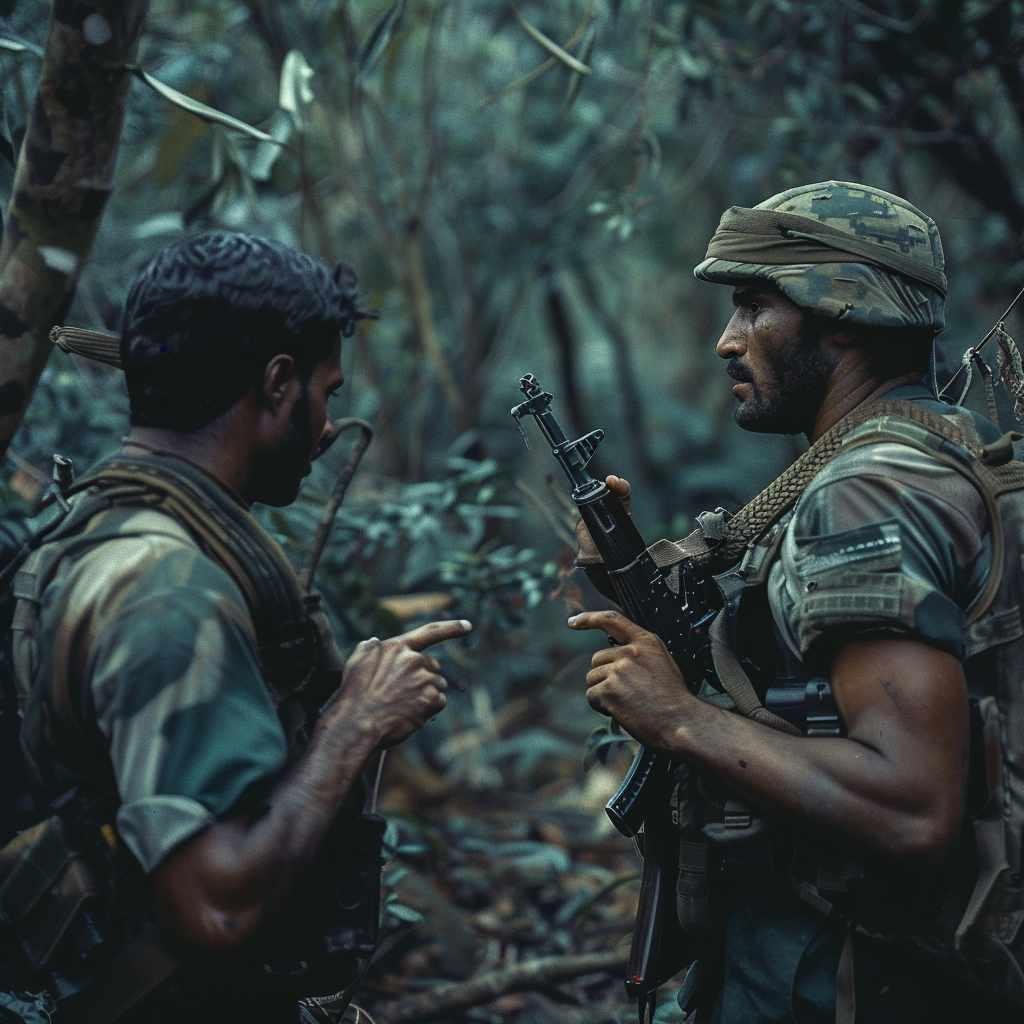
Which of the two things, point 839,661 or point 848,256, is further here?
point 848,256

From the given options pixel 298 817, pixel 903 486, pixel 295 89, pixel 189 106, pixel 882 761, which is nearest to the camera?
pixel 298 817

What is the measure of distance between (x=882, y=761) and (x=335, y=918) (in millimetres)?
967

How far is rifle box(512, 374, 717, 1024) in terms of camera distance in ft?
7.11

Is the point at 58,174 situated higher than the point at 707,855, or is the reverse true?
the point at 58,174

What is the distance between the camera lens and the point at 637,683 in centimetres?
200

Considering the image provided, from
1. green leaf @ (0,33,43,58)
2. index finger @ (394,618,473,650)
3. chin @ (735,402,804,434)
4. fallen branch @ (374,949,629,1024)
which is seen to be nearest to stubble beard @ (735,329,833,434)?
chin @ (735,402,804,434)

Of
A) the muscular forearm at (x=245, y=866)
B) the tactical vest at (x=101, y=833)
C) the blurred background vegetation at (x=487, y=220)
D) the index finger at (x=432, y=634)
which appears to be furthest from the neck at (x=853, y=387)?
the muscular forearm at (x=245, y=866)

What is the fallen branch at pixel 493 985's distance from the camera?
3451 mm

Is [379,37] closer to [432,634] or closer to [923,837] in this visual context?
[432,634]

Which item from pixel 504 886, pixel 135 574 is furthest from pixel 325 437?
pixel 504 886

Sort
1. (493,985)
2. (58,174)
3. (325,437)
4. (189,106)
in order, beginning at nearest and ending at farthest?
(325,437), (58,174), (189,106), (493,985)

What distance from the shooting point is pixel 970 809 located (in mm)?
1848

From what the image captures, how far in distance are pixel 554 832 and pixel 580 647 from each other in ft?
12.7

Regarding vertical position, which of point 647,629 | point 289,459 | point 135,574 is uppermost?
point 289,459
